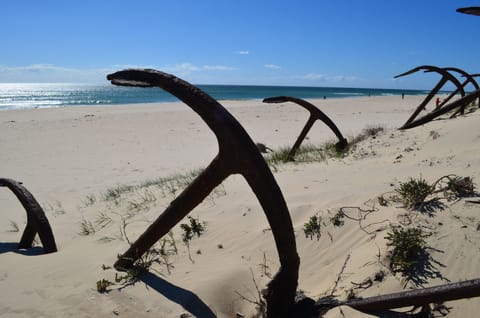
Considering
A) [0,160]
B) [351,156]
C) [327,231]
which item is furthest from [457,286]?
[0,160]

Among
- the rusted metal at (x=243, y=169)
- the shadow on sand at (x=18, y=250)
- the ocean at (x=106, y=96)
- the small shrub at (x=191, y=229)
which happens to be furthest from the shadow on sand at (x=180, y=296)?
the ocean at (x=106, y=96)

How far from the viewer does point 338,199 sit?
318cm

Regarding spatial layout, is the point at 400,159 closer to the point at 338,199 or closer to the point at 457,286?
the point at 338,199

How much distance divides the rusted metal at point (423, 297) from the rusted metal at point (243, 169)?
1.14 ft

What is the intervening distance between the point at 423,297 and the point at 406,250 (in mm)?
589

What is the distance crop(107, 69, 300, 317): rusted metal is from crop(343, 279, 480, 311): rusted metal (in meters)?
0.35

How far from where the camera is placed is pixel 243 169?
1.76 meters

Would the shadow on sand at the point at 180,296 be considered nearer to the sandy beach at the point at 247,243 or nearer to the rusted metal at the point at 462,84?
the sandy beach at the point at 247,243

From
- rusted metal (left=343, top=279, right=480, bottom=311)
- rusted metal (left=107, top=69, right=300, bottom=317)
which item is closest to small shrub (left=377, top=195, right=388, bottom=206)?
rusted metal (left=343, top=279, right=480, bottom=311)

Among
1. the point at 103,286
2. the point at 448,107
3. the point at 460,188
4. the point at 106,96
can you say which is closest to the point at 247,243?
the point at 103,286

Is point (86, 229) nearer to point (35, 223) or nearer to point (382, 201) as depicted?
point (35, 223)

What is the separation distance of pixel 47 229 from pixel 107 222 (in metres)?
0.88

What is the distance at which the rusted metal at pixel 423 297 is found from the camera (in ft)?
4.91

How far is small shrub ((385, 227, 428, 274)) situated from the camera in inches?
83.1
